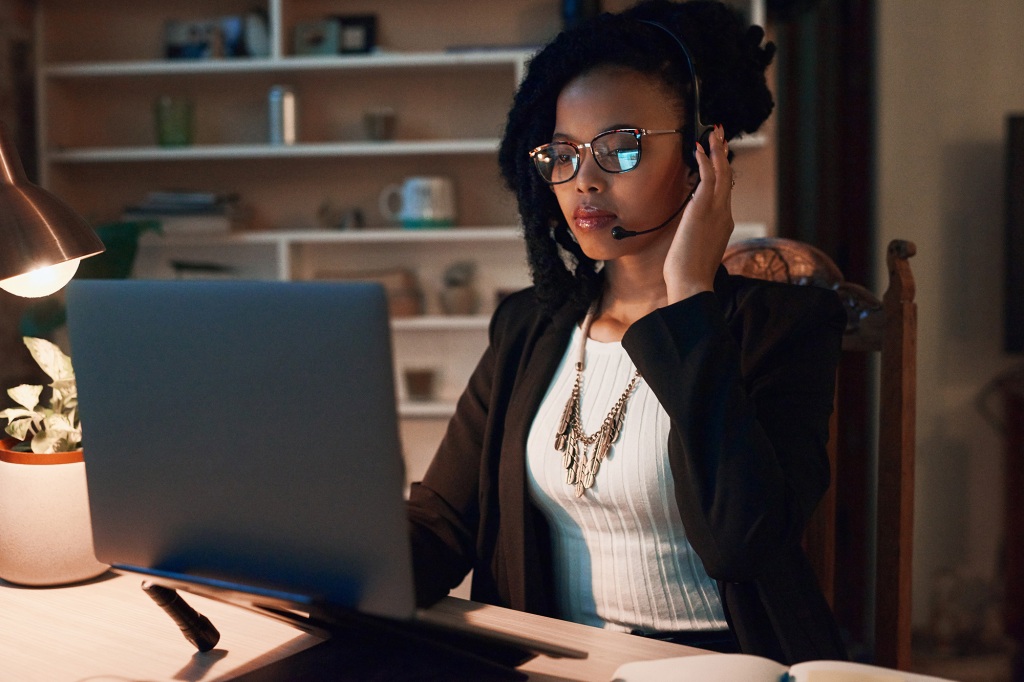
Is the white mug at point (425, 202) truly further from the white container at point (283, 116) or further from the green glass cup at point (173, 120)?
the green glass cup at point (173, 120)

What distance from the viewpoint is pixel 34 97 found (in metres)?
3.03

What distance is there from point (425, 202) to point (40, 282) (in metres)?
1.96

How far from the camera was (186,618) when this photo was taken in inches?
31.7

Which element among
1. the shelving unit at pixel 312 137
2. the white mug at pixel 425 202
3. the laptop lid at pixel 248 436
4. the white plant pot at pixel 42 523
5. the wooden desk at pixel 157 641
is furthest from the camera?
the shelving unit at pixel 312 137

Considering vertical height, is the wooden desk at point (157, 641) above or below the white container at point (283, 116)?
below

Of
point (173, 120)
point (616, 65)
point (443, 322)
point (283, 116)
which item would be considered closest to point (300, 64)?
point (283, 116)

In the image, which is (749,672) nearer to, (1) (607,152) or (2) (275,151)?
(1) (607,152)

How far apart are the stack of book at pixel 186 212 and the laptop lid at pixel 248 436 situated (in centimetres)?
231

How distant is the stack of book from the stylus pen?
2.31 meters

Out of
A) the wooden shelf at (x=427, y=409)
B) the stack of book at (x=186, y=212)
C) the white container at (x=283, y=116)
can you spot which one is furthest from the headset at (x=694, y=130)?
the stack of book at (x=186, y=212)

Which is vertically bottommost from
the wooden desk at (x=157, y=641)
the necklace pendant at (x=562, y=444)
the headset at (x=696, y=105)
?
the wooden desk at (x=157, y=641)

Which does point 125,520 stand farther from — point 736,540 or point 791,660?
point 791,660

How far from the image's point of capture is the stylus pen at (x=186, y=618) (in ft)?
2.61

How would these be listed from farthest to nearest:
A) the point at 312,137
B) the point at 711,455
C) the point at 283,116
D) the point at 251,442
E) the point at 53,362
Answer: the point at 312,137, the point at 283,116, the point at 53,362, the point at 711,455, the point at 251,442
